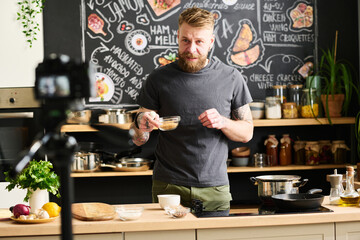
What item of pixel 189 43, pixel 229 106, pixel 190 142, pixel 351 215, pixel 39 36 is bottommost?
pixel 351 215

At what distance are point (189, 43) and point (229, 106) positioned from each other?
411 mm

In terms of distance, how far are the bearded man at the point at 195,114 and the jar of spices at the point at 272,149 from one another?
70.2 inches

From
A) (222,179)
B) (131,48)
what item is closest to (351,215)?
(222,179)

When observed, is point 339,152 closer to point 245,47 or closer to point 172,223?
point 245,47

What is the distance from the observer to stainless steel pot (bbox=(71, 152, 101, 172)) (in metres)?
4.11

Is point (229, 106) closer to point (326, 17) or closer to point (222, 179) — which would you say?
point (222, 179)

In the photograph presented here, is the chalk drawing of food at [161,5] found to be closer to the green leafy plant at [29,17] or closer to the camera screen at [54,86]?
the green leafy plant at [29,17]

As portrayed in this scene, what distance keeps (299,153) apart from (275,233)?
2390 mm

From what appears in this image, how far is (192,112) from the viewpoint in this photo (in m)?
2.70

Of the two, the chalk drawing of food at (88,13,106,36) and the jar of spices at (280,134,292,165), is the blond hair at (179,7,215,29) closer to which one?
the chalk drawing of food at (88,13,106,36)

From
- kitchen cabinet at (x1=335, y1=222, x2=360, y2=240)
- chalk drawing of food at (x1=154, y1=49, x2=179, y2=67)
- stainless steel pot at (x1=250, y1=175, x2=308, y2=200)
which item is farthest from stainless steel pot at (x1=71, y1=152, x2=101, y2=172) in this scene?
kitchen cabinet at (x1=335, y1=222, x2=360, y2=240)

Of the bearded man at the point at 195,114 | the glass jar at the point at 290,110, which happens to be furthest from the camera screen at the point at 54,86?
the glass jar at the point at 290,110

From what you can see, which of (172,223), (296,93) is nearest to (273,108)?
(296,93)

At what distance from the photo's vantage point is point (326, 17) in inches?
187
